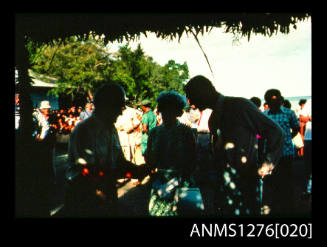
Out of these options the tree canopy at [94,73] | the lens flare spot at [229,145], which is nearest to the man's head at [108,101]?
the lens flare spot at [229,145]

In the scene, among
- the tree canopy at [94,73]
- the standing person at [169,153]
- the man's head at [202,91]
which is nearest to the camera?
the man's head at [202,91]

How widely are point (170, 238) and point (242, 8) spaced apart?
2.10 m

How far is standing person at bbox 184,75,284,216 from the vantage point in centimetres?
247

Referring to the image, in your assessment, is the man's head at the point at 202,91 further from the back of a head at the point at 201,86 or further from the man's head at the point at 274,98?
the man's head at the point at 274,98

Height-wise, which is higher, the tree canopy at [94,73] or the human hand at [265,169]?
the tree canopy at [94,73]

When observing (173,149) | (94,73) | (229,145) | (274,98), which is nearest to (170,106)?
(173,149)

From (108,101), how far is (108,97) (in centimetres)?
3

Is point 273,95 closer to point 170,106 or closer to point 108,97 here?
point 170,106

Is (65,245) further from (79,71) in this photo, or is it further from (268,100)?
(79,71)

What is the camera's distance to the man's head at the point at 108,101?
2.38 meters

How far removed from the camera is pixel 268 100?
485 centimetres

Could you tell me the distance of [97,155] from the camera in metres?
2.25

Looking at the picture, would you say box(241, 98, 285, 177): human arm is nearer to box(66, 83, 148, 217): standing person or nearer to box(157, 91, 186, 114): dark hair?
box(157, 91, 186, 114): dark hair

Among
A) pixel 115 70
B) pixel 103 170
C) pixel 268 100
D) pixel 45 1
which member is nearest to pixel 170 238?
pixel 103 170
